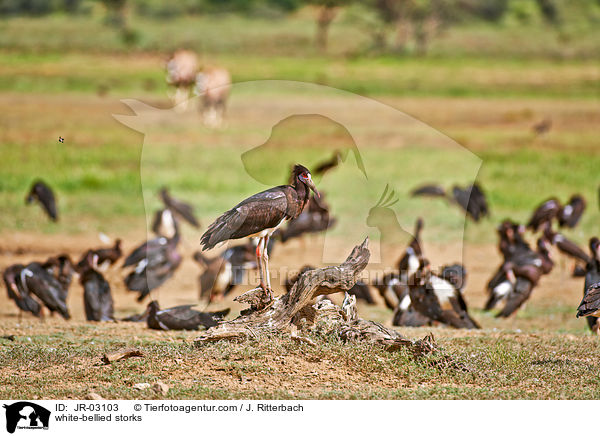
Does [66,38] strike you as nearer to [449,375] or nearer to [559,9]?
[559,9]

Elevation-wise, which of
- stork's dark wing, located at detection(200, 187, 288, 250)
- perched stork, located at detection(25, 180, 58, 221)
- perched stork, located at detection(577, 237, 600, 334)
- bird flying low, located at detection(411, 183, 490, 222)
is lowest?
perched stork, located at detection(25, 180, 58, 221)

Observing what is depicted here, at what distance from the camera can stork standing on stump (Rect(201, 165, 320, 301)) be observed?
6754mm

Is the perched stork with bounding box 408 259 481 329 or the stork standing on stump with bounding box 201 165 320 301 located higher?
the stork standing on stump with bounding box 201 165 320 301

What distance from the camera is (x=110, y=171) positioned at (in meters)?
17.0

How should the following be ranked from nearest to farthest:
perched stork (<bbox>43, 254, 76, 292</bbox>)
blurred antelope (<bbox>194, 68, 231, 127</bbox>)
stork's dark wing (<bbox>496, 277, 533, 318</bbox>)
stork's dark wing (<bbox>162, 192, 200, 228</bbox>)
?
perched stork (<bbox>43, 254, 76, 292</bbox>) < stork's dark wing (<bbox>496, 277, 533, 318</bbox>) < stork's dark wing (<bbox>162, 192, 200, 228</bbox>) < blurred antelope (<bbox>194, 68, 231, 127</bbox>)

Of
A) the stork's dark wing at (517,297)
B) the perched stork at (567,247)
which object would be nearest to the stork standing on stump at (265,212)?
the stork's dark wing at (517,297)

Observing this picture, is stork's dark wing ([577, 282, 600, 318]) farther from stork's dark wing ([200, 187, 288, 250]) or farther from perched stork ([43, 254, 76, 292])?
perched stork ([43, 254, 76, 292])

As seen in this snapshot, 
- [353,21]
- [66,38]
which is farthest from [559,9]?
[66,38]

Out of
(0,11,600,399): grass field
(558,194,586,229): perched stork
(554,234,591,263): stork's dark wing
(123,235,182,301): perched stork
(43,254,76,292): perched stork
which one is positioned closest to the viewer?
(0,11,600,399): grass field

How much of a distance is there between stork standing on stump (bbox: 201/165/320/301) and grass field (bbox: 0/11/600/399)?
77cm

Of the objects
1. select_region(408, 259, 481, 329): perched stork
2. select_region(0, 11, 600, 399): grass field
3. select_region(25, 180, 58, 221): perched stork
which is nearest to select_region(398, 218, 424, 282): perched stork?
select_region(0, 11, 600, 399): grass field

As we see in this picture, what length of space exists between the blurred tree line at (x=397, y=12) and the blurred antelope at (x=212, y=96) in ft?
34.0

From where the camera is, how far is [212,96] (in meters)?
23.2

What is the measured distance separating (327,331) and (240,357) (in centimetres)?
68
